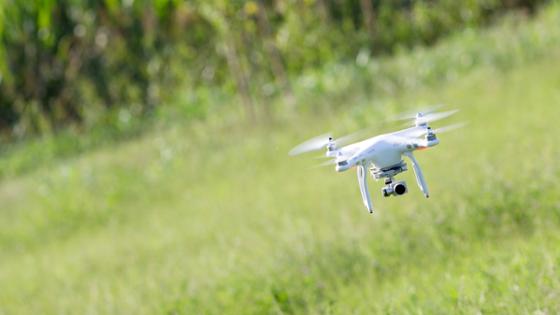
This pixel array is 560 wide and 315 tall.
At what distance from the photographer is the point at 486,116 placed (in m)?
10.1

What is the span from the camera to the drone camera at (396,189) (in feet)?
6.45

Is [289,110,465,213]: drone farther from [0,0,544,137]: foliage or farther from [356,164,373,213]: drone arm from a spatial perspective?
[0,0,544,137]: foliage

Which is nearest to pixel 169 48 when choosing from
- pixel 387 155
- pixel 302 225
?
pixel 302 225

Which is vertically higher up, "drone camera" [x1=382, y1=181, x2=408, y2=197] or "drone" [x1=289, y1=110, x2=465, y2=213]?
"drone" [x1=289, y1=110, x2=465, y2=213]

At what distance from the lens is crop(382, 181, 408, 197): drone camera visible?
1.97 m

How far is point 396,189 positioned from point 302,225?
5.50 m

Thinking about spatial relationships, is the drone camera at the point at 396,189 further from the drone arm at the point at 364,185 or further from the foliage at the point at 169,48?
the foliage at the point at 169,48

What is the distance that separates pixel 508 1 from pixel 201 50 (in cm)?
646

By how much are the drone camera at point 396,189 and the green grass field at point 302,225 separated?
2.36 meters

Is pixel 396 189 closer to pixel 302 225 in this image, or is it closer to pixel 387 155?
pixel 387 155

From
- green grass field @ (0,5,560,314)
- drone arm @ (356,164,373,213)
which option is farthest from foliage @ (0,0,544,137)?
drone arm @ (356,164,373,213)

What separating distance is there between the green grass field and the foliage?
11.2ft

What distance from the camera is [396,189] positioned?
1983 millimetres

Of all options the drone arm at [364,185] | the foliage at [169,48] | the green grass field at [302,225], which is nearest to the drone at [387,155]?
the drone arm at [364,185]
